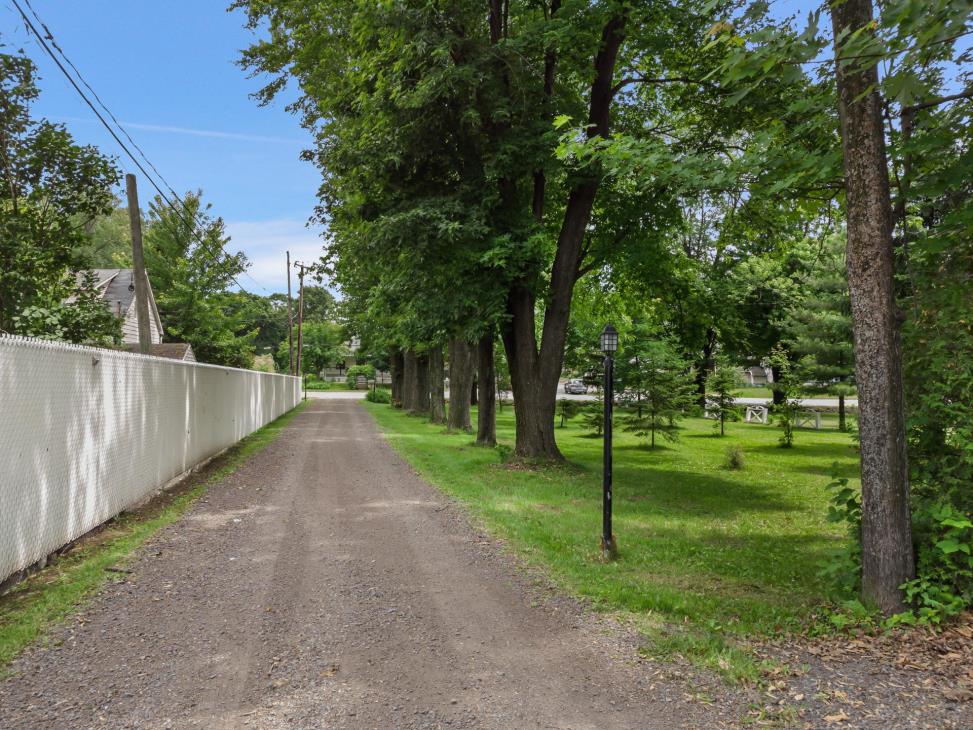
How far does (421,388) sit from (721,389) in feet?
54.8

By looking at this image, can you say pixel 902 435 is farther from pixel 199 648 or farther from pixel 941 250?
pixel 199 648

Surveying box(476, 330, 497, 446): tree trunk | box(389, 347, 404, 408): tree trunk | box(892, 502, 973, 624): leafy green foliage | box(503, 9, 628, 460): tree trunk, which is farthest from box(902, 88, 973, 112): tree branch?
box(389, 347, 404, 408): tree trunk

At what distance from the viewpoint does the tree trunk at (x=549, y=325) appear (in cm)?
1292

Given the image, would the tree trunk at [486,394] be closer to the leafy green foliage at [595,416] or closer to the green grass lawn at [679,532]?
the green grass lawn at [679,532]

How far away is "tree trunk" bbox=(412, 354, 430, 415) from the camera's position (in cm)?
3322

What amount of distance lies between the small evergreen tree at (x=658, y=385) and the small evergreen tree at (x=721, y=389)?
3.20 metres

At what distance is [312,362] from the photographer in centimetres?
8775

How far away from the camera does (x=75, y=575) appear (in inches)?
221

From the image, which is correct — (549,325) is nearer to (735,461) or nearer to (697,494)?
(697,494)

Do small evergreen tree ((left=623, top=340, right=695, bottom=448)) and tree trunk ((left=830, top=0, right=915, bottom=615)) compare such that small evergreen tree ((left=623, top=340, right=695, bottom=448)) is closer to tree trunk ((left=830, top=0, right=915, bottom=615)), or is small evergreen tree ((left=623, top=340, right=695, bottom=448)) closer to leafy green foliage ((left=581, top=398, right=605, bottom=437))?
leafy green foliage ((left=581, top=398, right=605, bottom=437))

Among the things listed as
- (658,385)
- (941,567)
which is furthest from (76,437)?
(658,385)

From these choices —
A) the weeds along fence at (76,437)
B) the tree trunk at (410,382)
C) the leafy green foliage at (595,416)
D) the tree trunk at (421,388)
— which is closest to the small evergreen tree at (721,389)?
the leafy green foliage at (595,416)

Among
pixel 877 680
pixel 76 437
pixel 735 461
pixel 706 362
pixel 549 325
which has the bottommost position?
pixel 735 461

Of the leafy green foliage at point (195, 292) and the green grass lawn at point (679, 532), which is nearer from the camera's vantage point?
the green grass lawn at point (679, 532)
